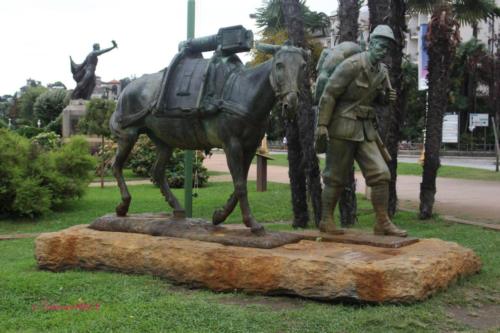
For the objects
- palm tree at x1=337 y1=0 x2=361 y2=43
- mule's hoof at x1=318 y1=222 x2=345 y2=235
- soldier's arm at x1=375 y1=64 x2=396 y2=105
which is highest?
palm tree at x1=337 y1=0 x2=361 y2=43

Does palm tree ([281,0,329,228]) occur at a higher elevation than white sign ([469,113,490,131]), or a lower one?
lower

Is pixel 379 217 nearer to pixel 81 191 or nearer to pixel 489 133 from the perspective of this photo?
pixel 81 191

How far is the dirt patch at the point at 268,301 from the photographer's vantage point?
5.21m

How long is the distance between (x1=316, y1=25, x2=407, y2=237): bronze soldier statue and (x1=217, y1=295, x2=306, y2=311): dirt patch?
1312mm

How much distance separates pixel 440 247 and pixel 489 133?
134 ft

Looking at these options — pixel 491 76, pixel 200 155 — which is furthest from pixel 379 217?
pixel 491 76

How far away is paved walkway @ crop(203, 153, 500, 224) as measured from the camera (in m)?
12.3

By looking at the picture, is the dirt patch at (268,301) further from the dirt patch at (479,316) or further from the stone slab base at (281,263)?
the dirt patch at (479,316)

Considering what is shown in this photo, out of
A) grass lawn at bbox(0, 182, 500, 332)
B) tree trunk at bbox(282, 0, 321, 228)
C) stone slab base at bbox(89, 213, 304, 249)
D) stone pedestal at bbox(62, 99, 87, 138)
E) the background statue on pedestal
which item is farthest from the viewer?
the background statue on pedestal

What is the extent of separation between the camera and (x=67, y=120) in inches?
1078

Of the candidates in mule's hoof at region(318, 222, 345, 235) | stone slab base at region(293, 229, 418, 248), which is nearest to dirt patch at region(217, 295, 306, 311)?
stone slab base at region(293, 229, 418, 248)

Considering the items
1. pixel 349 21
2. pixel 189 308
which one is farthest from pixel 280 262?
pixel 349 21

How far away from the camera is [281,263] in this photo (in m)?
5.43

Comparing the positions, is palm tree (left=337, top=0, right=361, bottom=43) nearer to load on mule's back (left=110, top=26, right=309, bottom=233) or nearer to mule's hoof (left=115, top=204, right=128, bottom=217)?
load on mule's back (left=110, top=26, right=309, bottom=233)
